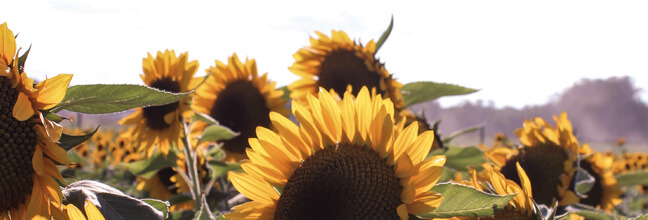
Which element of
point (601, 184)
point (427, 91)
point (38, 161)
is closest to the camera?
point (38, 161)

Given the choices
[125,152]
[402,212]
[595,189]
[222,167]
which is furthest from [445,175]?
[125,152]

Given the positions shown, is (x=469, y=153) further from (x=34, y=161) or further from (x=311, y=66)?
(x=34, y=161)

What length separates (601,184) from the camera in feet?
9.98

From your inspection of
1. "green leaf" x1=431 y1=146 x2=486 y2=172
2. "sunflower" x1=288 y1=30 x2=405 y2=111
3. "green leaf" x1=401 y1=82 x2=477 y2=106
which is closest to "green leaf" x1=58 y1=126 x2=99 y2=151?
"sunflower" x1=288 y1=30 x2=405 y2=111

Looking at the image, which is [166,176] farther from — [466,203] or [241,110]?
[466,203]

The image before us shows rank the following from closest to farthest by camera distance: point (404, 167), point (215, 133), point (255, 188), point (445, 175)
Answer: point (404, 167), point (255, 188), point (445, 175), point (215, 133)

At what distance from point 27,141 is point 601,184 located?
112 inches

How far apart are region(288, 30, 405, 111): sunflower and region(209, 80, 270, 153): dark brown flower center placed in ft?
1.11

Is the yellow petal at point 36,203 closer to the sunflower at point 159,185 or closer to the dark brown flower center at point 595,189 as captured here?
the sunflower at point 159,185

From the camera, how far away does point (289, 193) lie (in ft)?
3.83

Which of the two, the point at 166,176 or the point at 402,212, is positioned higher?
the point at 402,212

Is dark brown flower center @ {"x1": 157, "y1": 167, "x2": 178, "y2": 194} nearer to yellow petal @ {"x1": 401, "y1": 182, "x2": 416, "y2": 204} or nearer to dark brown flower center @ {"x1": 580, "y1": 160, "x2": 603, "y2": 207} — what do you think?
dark brown flower center @ {"x1": 580, "y1": 160, "x2": 603, "y2": 207}

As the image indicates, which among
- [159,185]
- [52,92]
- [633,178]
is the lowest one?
[159,185]

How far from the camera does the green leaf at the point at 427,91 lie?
221cm
